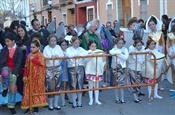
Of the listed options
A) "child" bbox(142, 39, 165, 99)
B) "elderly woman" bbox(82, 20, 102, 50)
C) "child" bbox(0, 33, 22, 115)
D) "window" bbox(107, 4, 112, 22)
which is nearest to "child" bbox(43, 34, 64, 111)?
"child" bbox(0, 33, 22, 115)

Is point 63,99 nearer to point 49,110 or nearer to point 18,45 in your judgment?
point 49,110

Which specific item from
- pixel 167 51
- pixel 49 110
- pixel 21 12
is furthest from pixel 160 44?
pixel 21 12

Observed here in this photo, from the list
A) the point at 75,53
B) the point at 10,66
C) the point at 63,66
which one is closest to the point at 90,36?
the point at 75,53

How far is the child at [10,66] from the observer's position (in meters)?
6.82

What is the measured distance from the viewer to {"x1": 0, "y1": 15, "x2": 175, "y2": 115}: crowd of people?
22.5ft

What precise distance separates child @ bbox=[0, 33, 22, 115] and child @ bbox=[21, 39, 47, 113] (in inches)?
7.9

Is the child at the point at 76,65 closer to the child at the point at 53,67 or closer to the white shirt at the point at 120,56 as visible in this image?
the child at the point at 53,67

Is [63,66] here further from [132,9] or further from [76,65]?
[132,9]

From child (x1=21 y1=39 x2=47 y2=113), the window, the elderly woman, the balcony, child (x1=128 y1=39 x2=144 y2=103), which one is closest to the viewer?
child (x1=21 y1=39 x2=47 y2=113)

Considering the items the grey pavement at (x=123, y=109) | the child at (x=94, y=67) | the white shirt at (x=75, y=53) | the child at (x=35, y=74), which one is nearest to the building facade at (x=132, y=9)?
the grey pavement at (x=123, y=109)

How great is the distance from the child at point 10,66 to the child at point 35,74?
20 centimetres

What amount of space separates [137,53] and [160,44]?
1351mm

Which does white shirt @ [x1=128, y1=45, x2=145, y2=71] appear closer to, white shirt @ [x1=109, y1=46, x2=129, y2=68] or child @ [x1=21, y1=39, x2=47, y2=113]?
white shirt @ [x1=109, y1=46, x2=129, y2=68]

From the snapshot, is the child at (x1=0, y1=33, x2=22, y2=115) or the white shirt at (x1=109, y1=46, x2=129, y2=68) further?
the white shirt at (x1=109, y1=46, x2=129, y2=68)
